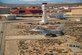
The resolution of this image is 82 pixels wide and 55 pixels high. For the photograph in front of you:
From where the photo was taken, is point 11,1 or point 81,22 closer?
point 11,1

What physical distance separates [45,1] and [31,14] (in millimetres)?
14167

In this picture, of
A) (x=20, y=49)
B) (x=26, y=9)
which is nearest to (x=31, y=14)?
(x=26, y=9)

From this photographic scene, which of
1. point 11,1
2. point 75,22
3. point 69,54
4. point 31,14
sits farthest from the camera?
point 31,14

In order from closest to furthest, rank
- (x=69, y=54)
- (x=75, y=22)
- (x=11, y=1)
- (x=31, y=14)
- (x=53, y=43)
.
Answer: (x=69, y=54) < (x=53, y=43) < (x=11, y=1) < (x=75, y=22) < (x=31, y=14)

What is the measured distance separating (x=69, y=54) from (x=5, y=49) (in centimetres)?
776

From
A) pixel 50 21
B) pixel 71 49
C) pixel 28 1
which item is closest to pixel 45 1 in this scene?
pixel 28 1

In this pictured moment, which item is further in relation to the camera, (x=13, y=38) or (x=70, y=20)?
(x=70, y=20)

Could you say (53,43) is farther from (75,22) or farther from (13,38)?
(75,22)

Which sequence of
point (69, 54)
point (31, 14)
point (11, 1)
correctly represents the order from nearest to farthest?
point (69, 54) → point (11, 1) → point (31, 14)

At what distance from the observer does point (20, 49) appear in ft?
128

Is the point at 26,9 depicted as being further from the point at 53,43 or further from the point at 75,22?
the point at 53,43

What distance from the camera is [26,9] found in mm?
63188

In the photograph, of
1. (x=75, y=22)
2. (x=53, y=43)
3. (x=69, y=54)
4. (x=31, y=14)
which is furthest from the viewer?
(x=31, y=14)

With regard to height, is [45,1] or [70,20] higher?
[45,1]
